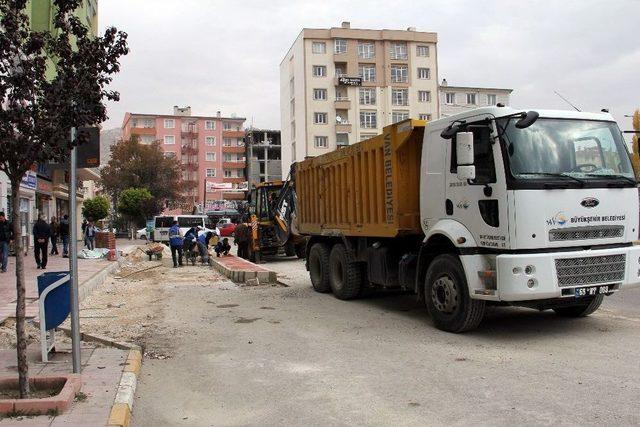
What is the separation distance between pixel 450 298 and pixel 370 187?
2695 millimetres

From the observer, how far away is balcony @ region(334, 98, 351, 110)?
217 feet

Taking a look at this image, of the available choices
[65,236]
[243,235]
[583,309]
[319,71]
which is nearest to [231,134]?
[319,71]

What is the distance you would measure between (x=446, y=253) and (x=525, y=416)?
11.3 ft

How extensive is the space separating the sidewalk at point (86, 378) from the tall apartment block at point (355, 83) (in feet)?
193

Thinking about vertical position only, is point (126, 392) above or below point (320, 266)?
below

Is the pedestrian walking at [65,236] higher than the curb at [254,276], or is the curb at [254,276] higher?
the pedestrian walking at [65,236]

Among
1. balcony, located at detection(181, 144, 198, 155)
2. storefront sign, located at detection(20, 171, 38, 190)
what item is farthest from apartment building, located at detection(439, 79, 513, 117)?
storefront sign, located at detection(20, 171, 38, 190)

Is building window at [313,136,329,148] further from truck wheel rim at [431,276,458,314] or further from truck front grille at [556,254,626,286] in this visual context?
truck front grille at [556,254,626,286]

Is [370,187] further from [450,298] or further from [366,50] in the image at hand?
A: [366,50]

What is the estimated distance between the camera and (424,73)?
227 feet

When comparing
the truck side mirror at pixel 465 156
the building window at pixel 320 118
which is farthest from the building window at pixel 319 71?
the truck side mirror at pixel 465 156

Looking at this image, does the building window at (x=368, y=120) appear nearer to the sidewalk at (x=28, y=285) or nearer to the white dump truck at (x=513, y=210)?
the sidewalk at (x=28, y=285)

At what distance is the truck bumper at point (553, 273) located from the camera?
263 inches

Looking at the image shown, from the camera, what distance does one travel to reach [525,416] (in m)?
4.54
